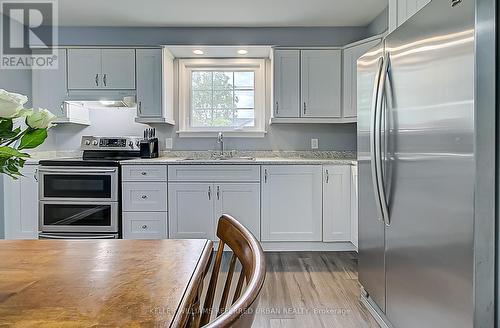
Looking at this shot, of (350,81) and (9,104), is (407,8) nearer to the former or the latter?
(350,81)

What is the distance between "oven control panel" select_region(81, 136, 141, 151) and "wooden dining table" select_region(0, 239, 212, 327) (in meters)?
2.72

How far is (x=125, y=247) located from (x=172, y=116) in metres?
2.91

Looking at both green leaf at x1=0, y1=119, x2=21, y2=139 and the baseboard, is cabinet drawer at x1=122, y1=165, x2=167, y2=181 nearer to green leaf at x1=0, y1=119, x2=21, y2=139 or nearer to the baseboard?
the baseboard

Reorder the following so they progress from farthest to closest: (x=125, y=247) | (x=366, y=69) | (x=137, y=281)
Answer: (x=366, y=69) < (x=125, y=247) < (x=137, y=281)

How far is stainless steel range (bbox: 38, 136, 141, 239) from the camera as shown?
3227 mm

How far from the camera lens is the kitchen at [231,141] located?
89.4 inches

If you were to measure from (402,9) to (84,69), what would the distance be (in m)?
3.04

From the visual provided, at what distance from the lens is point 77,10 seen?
135 inches

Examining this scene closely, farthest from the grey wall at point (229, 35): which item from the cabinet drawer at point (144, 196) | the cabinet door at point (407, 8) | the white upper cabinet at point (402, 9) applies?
the cabinet door at point (407, 8)

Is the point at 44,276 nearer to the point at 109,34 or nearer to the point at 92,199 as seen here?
the point at 92,199

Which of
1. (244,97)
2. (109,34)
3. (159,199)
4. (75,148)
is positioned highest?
(109,34)

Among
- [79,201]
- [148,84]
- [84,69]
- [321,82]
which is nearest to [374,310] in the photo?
[321,82]

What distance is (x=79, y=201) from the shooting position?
3229 millimetres

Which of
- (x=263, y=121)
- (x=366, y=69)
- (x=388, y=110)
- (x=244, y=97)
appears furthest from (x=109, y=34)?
(x=388, y=110)
